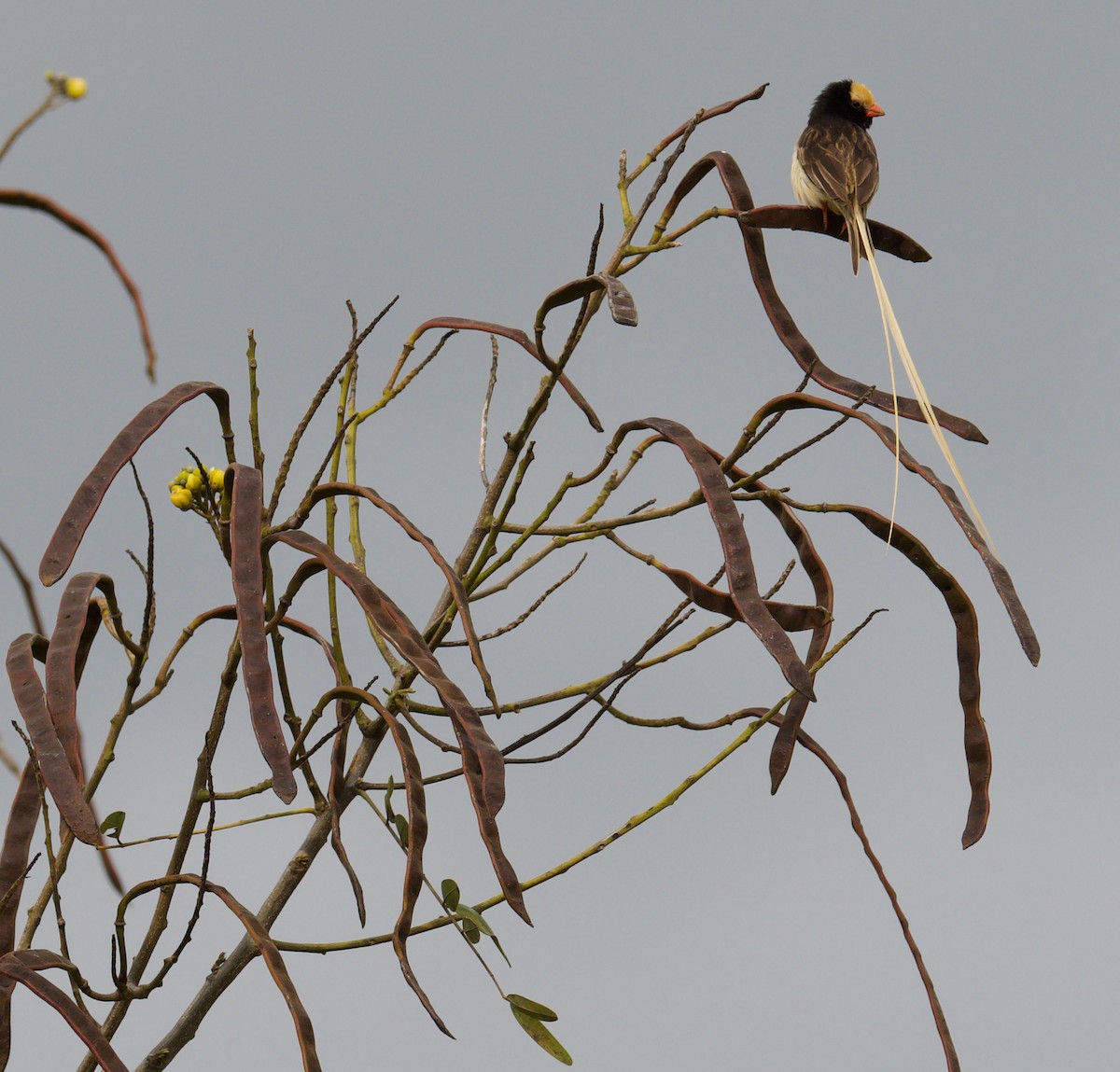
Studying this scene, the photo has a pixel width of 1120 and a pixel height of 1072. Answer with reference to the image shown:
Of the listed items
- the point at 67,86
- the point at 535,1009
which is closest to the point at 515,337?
Answer: the point at 535,1009

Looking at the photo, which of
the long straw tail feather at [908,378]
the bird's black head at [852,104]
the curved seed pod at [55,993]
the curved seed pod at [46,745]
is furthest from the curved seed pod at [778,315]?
the bird's black head at [852,104]

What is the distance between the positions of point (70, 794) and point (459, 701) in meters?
0.43

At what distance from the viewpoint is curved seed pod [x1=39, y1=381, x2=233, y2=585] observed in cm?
170

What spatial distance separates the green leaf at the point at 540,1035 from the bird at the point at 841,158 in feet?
4.56

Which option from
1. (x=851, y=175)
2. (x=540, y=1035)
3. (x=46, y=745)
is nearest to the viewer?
(x=46, y=745)

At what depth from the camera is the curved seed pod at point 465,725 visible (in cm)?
162

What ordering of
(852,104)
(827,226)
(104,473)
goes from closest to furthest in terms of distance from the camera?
(104,473), (827,226), (852,104)

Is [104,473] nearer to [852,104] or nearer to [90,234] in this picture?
[90,234]

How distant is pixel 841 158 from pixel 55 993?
2638 mm

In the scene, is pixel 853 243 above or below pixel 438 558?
above

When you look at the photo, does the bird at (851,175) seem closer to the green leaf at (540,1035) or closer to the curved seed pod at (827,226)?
the curved seed pod at (827,226)

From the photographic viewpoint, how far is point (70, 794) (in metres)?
1.56

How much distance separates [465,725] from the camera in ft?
5.46

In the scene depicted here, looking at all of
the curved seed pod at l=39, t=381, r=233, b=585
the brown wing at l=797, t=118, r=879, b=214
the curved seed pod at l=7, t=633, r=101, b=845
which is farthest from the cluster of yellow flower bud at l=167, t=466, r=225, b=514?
the brown wing at l=797, t=118, r=879, b=214
